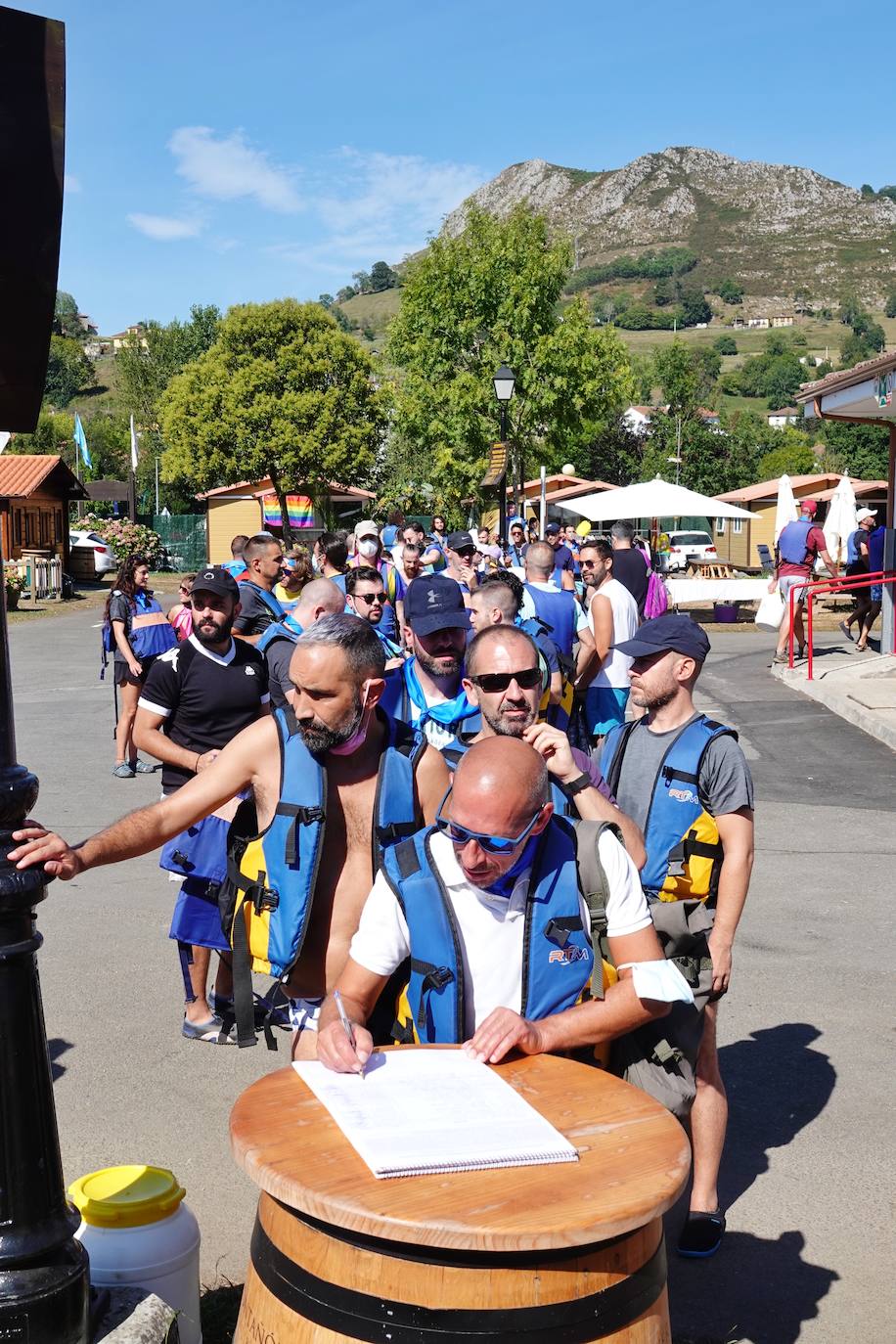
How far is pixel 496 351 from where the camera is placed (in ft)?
150

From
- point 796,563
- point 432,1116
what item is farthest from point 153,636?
point 796,563

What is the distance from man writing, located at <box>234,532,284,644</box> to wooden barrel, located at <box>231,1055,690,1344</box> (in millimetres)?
5973

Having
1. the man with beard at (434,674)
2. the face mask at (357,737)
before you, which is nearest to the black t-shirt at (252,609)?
the man with beard at (434,674)

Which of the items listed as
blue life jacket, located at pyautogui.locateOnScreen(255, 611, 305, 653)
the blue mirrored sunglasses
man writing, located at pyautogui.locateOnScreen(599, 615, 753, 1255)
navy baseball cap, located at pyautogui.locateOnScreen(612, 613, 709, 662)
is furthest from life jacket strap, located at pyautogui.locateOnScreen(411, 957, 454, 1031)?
blue life jacket, located at pyautogui.locateOnScreen(255, 611, 305, 653)

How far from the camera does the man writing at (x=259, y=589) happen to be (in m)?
8.31

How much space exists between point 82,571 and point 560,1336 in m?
47.7

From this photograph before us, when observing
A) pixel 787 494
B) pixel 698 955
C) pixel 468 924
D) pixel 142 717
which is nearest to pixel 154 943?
pixel 142 717

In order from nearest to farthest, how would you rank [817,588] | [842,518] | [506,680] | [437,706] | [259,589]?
[506,680] < [437,706] < [259,589] < [817,588] < [842,518]

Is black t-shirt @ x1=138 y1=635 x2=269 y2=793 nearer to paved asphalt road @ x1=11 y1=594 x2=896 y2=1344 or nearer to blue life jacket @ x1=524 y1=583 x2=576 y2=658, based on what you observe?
paved asphalt road @ x1=11 y1=594 x2=896 y2=1344

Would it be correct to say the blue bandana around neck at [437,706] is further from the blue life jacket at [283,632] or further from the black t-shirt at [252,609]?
the black t-shirt at [252,609]

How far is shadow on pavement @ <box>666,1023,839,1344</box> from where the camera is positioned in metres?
3.63

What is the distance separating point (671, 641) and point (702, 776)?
479 mm

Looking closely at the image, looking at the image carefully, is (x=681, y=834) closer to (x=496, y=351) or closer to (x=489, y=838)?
(x=489, y=838)

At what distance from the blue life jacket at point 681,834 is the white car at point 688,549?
3937 cm
